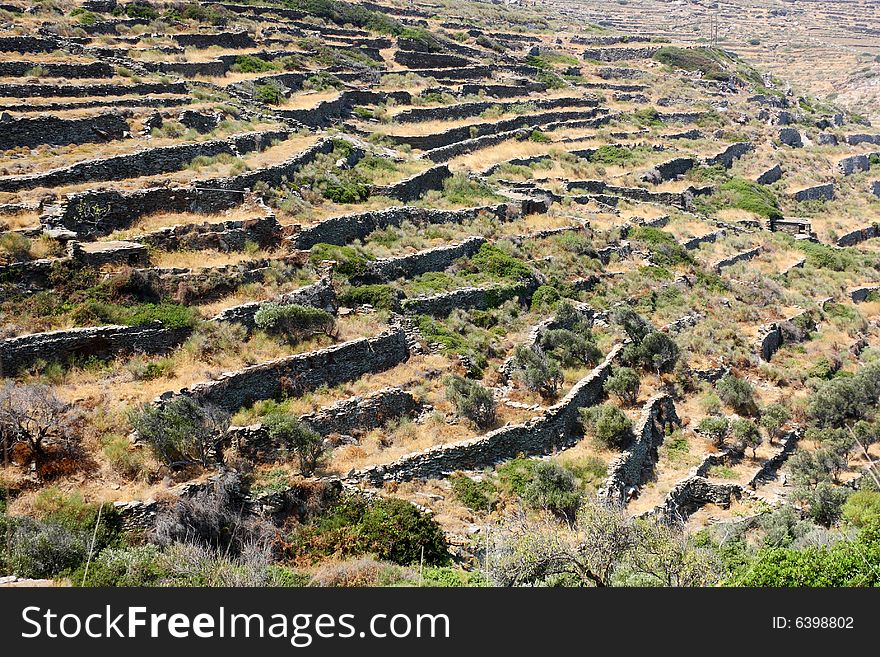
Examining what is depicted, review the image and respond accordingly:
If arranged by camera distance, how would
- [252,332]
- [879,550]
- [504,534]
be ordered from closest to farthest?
[879,550] → [504,534] → [252,332]

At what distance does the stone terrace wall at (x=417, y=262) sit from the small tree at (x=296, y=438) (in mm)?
7759

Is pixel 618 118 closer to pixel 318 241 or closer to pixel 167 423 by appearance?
pixel 318 241

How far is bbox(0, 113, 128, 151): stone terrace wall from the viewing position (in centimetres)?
2484

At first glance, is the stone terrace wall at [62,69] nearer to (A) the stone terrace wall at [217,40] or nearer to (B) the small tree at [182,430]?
(A) the stone terrace wall at [217,40]

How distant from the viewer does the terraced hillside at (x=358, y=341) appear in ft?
44.9

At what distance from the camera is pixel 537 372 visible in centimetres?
2027

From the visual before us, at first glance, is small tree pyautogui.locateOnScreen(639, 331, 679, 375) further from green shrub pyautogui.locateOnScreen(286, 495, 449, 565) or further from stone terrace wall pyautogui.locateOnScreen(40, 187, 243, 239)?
stone terrace wall pyautogui.locateOnScreen(40, 187, 243, 239)

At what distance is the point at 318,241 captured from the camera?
77.6 ft

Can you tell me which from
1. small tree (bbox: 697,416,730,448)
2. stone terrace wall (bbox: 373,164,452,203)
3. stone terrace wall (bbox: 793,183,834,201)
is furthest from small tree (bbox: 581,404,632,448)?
stone terrace wall (bbox: 793,183,834,201)

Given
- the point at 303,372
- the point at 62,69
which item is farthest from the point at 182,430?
the point at 62,69

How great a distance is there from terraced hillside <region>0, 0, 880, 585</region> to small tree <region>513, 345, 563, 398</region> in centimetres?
9

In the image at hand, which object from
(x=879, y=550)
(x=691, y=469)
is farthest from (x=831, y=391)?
(x=879, y=550)

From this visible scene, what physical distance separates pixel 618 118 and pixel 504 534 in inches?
2020

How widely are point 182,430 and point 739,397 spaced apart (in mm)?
16941
